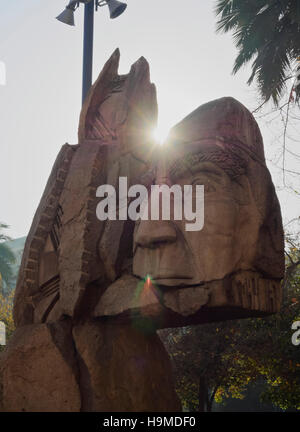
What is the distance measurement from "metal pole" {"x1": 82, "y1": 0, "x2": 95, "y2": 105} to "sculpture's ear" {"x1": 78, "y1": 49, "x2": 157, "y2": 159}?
1320 mm

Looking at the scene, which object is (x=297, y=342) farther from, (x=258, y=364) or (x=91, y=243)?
(x=91, y=243)

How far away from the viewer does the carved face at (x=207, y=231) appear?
3.85 meters

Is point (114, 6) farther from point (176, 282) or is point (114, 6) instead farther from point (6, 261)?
point (6, 261)

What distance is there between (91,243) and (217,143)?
1435 mm

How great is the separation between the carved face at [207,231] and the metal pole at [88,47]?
3.06 meters

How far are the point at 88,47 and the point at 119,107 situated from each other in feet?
7.77

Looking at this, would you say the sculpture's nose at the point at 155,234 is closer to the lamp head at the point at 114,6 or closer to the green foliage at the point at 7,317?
the lamp head at the point at 114,6

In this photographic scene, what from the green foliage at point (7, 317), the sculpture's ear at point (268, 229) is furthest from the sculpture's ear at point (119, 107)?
the green foliage at point (7, 317)

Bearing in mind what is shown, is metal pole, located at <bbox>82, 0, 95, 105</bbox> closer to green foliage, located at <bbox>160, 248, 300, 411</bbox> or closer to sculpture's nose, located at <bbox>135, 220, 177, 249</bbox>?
sculpture's nose, located at <bbox>135, 220, 177, 249</bbox>

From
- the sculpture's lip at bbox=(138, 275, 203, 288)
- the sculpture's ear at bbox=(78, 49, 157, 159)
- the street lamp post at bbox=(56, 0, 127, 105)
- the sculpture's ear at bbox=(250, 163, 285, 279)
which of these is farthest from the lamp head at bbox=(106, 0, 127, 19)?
the sculpture's lip at bbox=(138, 275, 203, 288)

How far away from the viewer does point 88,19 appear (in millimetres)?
7488

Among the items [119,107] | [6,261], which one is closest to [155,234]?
[119,107]

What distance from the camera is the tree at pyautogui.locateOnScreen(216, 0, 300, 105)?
9547mm
